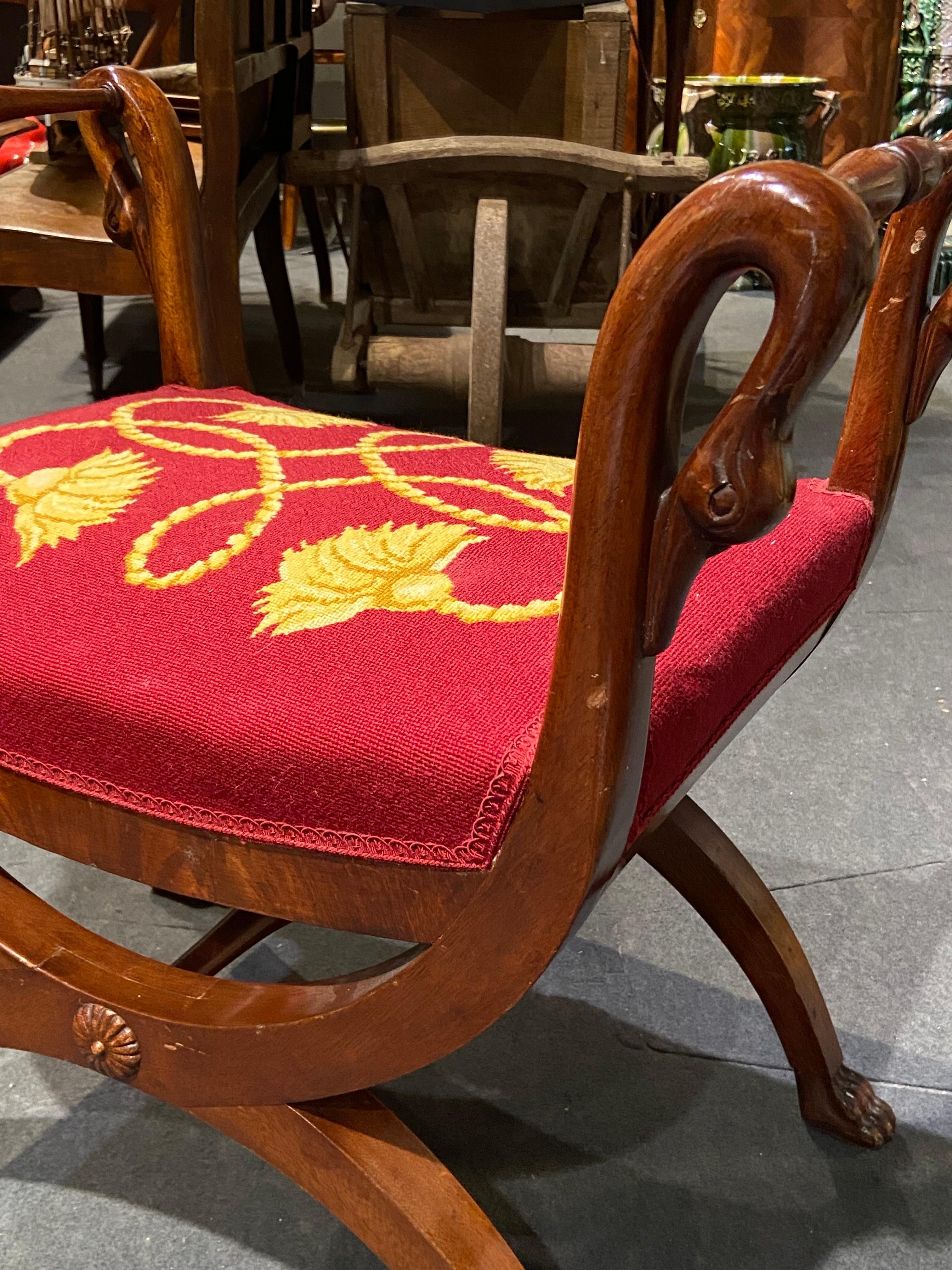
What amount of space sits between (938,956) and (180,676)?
76 centimetres

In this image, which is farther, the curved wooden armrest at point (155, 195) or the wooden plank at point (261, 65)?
the wooden plank at point (261, 65)

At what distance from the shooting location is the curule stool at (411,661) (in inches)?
14.8

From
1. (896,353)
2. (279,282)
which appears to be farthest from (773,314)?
(279,282)

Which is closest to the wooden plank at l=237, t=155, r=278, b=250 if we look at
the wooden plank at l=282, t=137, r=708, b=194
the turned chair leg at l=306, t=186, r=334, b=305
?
the wooden plank at l=282, t=137, r=708, b=194

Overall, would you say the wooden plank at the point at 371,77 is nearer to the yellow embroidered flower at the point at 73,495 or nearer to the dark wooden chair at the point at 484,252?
the dark wooden chair at the point at 484,252

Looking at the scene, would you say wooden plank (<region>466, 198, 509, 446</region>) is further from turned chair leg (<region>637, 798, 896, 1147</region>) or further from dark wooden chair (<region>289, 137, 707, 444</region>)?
turned chair leg (<region>637, 798, 896, 1147</region>)

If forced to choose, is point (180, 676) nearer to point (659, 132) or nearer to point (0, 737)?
point (0, 737)

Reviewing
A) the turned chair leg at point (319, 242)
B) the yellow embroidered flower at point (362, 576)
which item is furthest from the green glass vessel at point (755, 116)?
the yellow embroidered flower at point (362, 576)

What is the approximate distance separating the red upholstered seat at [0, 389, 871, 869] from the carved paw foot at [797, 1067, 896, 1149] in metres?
0.37

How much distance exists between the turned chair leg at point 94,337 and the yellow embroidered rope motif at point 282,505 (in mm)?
1493

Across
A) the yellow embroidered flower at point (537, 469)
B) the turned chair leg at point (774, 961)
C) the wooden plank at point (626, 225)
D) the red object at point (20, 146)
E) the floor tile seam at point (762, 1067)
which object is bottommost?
the floor tile seam at point (762, 1067)

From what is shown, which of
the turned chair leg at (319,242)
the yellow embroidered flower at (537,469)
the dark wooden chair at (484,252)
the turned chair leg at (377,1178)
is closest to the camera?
the turned chair leg at (377,1178)

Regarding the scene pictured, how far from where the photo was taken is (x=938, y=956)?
1.00 meters

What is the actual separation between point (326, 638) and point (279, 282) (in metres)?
1.84
